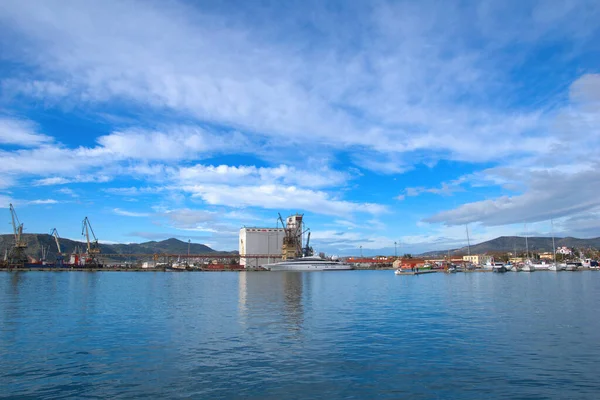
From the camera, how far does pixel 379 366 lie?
67.1ft

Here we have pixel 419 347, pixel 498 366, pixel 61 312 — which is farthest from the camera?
pixel 61 312

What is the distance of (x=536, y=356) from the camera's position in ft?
72.8

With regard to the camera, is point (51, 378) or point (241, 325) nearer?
point (51, 378)

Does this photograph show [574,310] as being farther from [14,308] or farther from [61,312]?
[14,308]

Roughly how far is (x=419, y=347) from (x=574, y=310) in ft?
82.4

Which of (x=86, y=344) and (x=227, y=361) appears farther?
(x=86, y=344)

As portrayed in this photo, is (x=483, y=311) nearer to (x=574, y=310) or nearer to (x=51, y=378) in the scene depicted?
(x=574, y=310)

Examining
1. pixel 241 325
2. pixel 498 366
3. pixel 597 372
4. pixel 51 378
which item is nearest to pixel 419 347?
pixel 498 366

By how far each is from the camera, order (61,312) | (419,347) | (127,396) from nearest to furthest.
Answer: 1. (127,396)
2. (419,347)
3. (61,312)

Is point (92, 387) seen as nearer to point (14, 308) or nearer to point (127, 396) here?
point (127, 396)

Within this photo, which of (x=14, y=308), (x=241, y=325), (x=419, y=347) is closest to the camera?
(x=419, y=347)

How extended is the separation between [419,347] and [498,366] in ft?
16.3

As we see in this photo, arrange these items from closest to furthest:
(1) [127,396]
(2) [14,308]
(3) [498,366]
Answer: (1) [127,396] < (3) [498,366] < (2) [14,308]

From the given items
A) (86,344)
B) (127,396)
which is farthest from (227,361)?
(86,344)
